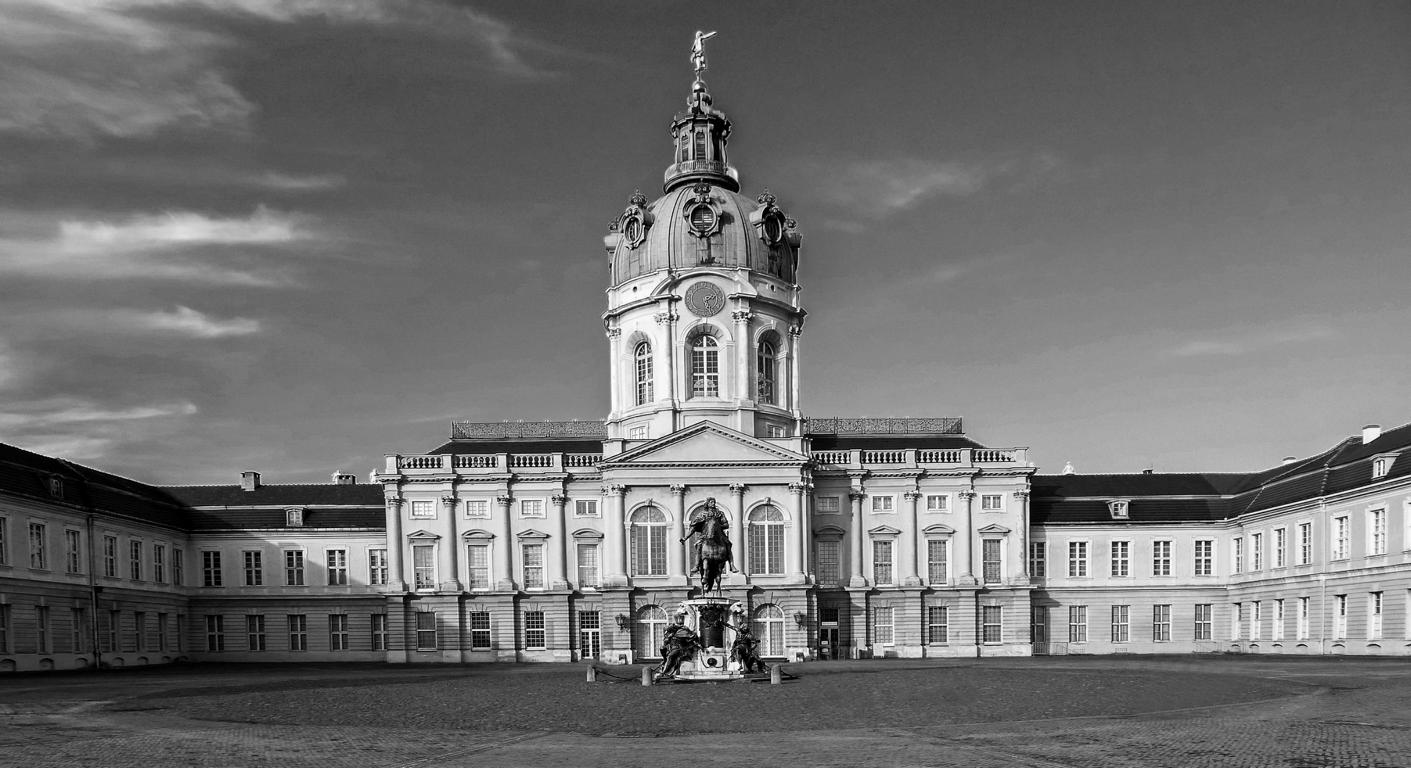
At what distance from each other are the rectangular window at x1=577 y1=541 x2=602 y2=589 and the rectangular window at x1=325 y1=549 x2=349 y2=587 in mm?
15117

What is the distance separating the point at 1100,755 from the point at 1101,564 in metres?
55.2

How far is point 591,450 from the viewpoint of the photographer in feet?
249

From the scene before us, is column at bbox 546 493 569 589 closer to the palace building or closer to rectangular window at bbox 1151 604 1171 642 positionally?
the palace building

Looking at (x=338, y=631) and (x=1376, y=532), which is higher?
(x=338, y=631)

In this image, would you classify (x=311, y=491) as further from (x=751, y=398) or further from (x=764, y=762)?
(x=764, y=762)

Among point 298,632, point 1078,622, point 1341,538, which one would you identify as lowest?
point 1341,538

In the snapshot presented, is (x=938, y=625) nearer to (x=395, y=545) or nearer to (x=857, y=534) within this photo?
(x=857, y=534)

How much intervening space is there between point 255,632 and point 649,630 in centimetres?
2541

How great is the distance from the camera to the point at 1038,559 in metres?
73.6

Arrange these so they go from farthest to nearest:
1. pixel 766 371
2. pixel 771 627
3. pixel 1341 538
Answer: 1. pixel 766 371
2. pixel 771 627
3. pixel 1341 538

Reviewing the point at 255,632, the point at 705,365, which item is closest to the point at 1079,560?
the point at 705,365

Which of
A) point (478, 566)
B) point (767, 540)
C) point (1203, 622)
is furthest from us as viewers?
point (1203, 622)

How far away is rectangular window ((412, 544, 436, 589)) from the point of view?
236ft

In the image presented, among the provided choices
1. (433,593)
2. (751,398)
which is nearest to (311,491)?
(433,593)
